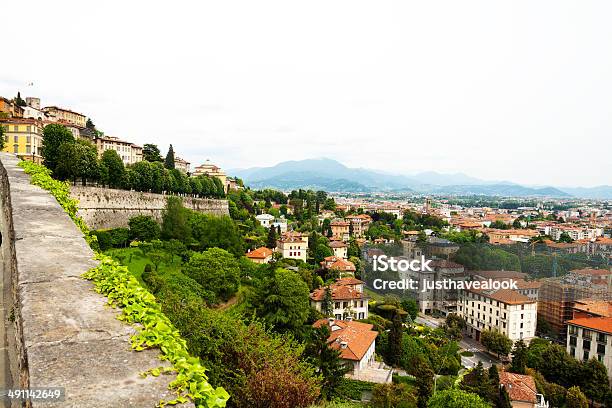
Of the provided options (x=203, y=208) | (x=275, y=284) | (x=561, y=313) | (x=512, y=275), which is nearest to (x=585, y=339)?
(x=561, y=313)

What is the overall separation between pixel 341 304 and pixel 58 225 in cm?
2850

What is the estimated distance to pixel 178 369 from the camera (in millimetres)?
2449

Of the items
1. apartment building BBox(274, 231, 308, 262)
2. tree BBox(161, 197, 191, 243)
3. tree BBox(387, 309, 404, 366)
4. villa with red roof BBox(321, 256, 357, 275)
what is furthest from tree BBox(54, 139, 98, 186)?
villa with red roof BBox(321, 256, 357, 275)

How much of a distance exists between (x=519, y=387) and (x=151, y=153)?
54211 mm

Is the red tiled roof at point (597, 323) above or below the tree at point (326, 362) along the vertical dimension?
below

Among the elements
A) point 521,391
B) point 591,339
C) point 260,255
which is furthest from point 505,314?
point 260,255

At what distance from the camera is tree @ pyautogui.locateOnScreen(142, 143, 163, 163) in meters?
58.7

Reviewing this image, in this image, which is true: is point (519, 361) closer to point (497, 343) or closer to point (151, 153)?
point (497, 343)

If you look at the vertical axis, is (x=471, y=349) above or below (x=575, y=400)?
below

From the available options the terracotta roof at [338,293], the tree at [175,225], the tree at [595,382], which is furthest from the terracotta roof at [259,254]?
the tree at [595,382]

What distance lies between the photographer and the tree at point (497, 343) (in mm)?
29812

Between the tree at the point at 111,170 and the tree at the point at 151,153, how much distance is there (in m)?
25.6

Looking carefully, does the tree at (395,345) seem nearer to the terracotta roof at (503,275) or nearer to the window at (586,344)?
the window at (586,344)

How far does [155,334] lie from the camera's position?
2746 mm
